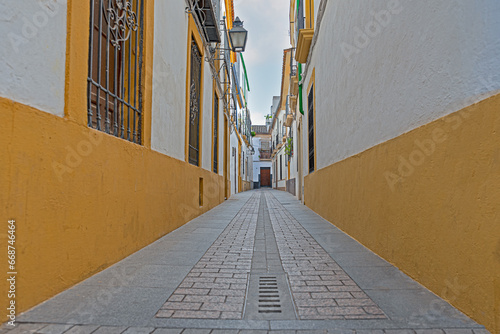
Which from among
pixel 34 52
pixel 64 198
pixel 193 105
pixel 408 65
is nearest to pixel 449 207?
pixel 408 65

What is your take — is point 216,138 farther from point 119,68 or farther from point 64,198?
point 64,198

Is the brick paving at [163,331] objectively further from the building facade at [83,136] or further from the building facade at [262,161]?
the building facade at [262,161]

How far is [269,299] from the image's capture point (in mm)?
2369

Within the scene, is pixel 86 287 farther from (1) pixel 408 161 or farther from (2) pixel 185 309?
(1) pixel 408 161

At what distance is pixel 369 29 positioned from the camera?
383cm

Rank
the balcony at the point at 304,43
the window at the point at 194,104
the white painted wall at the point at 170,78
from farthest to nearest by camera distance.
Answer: the balcony at the point at 304,43, the window at the point at 194,104, the white painted wall at the point at 170,78

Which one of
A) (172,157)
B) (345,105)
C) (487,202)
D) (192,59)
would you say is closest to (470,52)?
(487,202)

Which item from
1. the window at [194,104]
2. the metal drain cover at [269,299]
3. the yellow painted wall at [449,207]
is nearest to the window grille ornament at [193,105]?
the window at [194,104]

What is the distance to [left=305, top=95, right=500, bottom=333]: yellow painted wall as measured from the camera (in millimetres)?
1784

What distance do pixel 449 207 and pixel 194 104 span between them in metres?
6.11

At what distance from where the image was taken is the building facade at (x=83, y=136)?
2.04 metres

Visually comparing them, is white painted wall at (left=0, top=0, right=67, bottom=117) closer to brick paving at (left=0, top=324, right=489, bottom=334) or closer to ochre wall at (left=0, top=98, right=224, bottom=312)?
ochre wall at (left=0, top=98, right=224, bottom=312)

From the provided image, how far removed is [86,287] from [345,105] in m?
4.17

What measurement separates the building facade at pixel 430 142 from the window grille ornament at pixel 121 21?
8.83 ft
